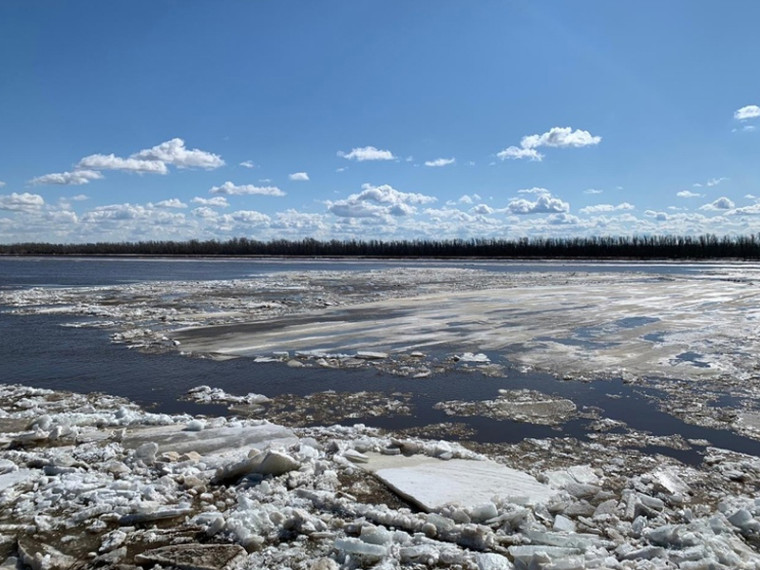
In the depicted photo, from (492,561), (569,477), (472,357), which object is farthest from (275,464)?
(472,357)

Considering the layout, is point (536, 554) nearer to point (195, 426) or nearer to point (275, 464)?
point (275, 464)

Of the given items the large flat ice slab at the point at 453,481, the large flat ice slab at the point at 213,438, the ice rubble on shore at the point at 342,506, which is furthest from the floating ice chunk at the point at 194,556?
the large flat ice slab at the point at 213,438

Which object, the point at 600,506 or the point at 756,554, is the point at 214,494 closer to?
the point at 600,506

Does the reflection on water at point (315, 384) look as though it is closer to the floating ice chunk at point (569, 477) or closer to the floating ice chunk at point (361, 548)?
the floating ice chunk at point (569, 477)

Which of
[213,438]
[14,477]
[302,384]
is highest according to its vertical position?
[14,477]

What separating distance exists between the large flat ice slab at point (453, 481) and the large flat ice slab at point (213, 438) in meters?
1.29

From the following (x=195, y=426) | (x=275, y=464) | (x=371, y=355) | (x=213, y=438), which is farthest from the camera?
(x=371, y=355)

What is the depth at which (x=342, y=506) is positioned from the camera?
460 centimetres

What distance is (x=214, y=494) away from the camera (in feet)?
15.9

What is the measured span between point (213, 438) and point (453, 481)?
2.88m

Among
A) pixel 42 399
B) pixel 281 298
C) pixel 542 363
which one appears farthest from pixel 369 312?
pixel 42 399

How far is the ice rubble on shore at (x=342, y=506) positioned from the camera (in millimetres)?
3830

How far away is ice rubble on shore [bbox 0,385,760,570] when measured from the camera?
3.83m

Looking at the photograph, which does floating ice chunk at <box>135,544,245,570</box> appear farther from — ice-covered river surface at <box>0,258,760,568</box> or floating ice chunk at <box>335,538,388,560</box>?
floating ice chunk at <box>335,538,388,560</box>
